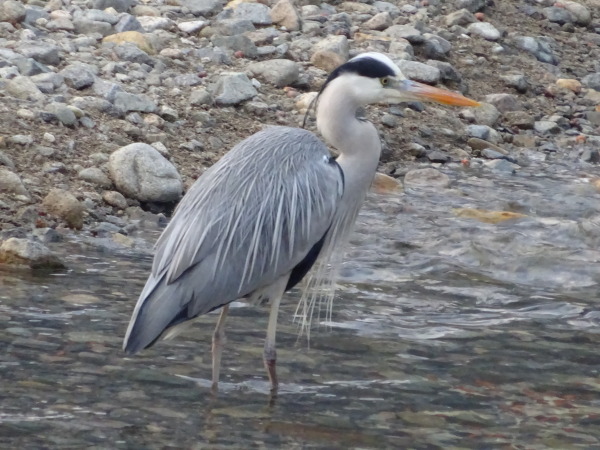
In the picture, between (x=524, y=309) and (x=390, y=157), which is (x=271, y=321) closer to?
(x=524, y=309)

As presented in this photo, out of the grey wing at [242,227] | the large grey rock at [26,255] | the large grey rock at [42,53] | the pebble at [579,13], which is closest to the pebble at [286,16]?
the large grey rock at [42,53]

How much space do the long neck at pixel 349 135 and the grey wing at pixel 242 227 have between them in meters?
→ 0.10

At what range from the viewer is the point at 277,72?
1021cm

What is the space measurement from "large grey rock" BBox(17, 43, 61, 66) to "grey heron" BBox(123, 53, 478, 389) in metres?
3.59

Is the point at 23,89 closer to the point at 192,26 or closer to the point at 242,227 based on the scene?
the point at 192,26

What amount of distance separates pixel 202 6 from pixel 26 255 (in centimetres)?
489

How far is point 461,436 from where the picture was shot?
5090 mm

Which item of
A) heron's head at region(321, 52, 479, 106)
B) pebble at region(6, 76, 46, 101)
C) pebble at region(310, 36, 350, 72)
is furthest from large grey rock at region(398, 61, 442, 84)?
heron's head at region(321, 52, 479, 106)

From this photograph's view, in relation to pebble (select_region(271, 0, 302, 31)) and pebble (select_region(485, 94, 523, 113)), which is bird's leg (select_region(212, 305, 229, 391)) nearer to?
pebble (select_region(271, 0, 302, 31))

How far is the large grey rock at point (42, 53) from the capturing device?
9.37m

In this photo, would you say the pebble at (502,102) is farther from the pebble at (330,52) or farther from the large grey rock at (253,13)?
the large grey rock at (253,13)

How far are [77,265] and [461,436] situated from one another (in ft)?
9.11

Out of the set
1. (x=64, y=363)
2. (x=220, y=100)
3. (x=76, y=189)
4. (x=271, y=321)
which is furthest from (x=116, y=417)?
(x=220, y=100)

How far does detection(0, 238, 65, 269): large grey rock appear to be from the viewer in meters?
6.83
